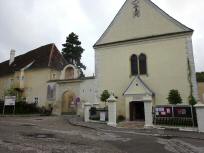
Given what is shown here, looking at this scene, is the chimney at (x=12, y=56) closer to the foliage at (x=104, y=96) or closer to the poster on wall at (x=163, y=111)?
the foliage at (x=104, y=96)

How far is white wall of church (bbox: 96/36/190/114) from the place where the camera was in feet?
67.4

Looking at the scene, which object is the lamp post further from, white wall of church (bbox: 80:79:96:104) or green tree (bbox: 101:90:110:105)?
white wall of church (bbox: 80:79:96:104)

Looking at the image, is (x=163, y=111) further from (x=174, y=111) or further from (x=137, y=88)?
(x=137, y=88)

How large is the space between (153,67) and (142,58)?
1557 mm

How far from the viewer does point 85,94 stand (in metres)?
25.9

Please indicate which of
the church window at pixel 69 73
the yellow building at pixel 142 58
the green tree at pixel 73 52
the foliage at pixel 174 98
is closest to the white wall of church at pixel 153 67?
the yellow building at pixel 142 58

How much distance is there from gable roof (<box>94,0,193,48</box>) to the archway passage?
740 centimetres

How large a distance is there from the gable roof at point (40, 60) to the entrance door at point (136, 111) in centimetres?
1541

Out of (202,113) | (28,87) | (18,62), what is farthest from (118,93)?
(18,62)

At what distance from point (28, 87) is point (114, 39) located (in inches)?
627

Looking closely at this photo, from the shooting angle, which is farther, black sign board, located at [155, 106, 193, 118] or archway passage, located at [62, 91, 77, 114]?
archway passage, located at [62, 91, 77, 114]

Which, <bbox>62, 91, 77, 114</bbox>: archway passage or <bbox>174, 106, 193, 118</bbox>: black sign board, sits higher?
<bbox>62, 91, 77, 114</bbox>: archway passage

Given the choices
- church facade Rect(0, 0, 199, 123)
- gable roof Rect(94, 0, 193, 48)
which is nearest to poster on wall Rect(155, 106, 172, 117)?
church facade Rect(0, 0, 199, 123)

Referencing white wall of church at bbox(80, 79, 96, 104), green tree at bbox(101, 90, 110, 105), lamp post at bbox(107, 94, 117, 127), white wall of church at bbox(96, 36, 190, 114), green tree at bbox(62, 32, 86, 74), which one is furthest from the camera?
green tree at bbox(62, 32, 86, 74)
